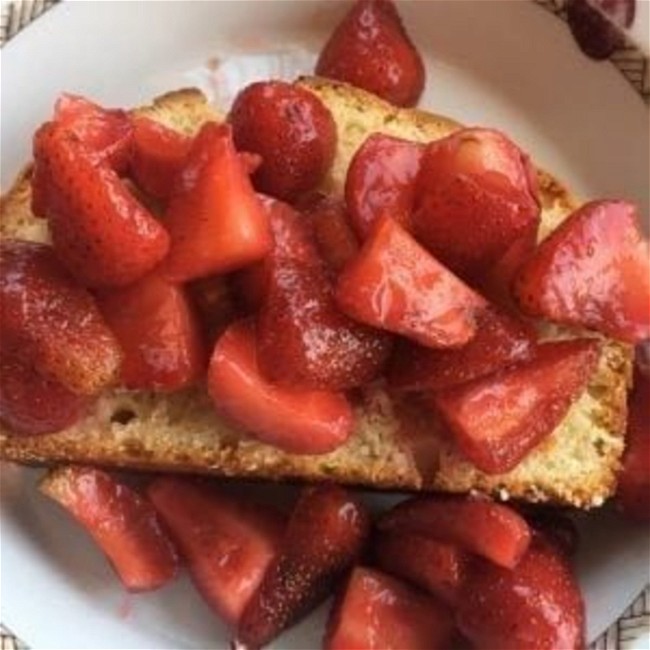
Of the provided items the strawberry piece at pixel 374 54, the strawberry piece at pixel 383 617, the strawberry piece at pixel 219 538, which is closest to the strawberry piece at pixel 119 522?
the strawberry piece at pixel 219 538

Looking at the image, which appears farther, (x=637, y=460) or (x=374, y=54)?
(x=374, y=54)

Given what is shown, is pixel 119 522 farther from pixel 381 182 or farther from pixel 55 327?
pixel 381 182

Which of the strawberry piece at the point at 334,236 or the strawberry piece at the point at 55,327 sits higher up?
the strawberry piece at the point at 334,236

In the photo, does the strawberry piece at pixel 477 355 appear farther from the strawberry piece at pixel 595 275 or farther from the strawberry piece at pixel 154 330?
the strawberry piece at pixel 154 330

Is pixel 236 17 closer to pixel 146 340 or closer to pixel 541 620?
pixel 146 340

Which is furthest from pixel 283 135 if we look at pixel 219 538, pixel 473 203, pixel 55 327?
pixel 219 538

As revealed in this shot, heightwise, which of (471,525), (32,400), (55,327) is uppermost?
(55,327)

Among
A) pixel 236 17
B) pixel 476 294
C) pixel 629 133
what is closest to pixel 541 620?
pixel 476 294
